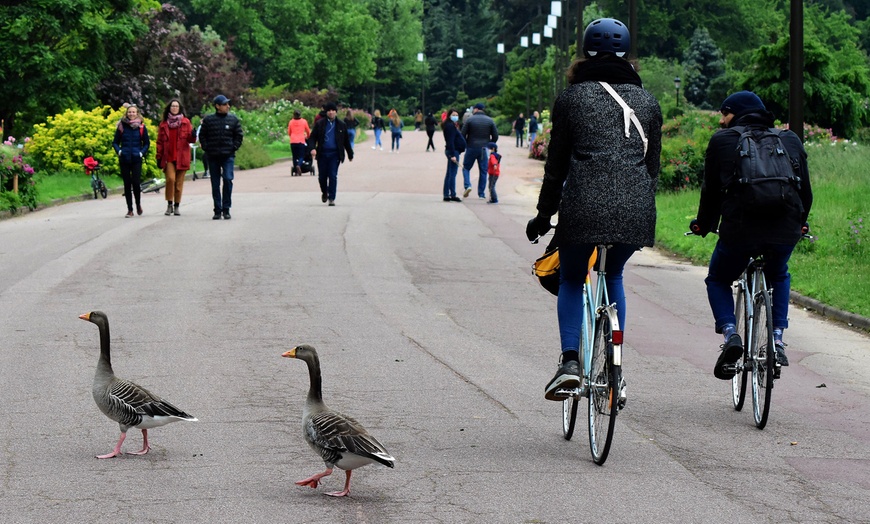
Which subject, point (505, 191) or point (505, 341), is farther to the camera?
point (505, 191)

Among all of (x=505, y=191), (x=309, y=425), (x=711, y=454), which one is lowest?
(x=505, y=191)

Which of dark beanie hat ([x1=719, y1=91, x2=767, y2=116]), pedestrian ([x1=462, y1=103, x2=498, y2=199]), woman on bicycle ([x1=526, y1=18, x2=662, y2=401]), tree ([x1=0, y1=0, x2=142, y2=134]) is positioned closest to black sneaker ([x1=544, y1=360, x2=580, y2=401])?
woman on bicycle ([x1=526, y1=18, x2=662, y2=401])

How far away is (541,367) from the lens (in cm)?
940

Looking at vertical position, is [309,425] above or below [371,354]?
above

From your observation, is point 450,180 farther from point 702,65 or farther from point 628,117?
point 702,65

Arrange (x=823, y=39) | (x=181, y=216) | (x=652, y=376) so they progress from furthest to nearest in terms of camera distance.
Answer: (x=823, y=39)
(x=181, y=216)
(x=652, y=376)

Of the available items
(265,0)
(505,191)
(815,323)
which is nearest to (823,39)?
(265,0)

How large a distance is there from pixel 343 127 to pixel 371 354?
14809mm

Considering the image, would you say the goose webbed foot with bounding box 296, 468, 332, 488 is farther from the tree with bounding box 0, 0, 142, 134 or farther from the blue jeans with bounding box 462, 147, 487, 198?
the tree with bounding box 0, 0, 142, 134

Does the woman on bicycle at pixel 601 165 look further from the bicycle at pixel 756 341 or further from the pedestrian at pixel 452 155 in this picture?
the pedestrian at pixel 452 155

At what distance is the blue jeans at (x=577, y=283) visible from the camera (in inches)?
254

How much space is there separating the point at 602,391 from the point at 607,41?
169 cm

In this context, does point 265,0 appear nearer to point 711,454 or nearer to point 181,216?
point 181,216

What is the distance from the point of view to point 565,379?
21.0 ft
